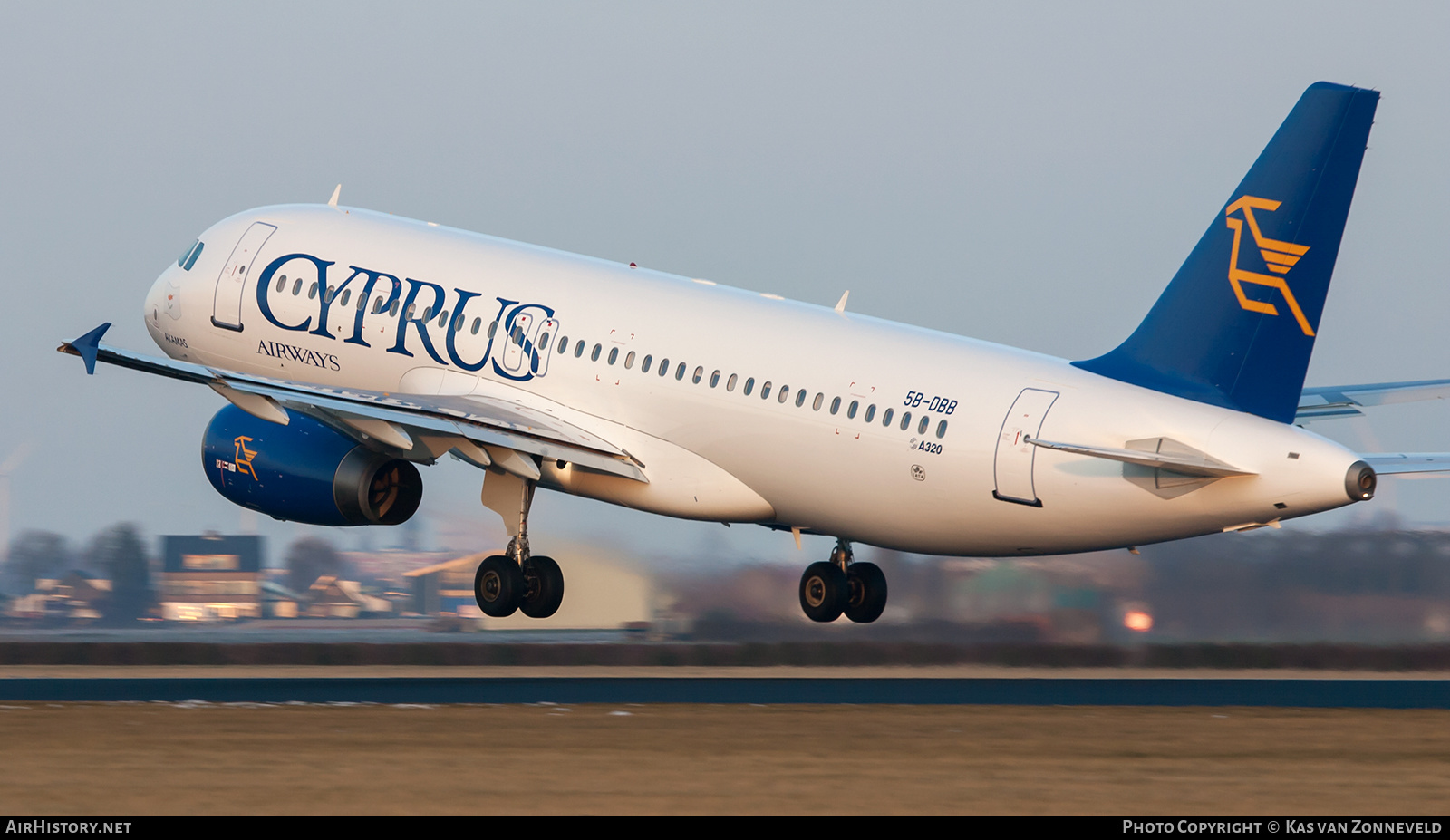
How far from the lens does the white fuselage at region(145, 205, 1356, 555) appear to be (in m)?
28.0

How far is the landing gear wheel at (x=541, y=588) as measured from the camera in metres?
34.7

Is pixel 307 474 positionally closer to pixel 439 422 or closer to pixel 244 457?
pixel 244 457

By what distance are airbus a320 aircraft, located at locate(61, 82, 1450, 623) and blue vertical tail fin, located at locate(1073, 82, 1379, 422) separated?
0.03m

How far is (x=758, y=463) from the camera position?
3231cm

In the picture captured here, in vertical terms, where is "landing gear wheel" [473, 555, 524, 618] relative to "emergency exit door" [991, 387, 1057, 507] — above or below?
below

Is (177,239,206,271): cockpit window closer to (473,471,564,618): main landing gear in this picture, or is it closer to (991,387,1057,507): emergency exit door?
(473,471,564,618): main landing gear

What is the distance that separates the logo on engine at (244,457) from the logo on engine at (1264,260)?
55.6ft

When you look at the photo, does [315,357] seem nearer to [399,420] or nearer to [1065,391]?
[399,420]

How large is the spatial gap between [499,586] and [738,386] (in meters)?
5.76

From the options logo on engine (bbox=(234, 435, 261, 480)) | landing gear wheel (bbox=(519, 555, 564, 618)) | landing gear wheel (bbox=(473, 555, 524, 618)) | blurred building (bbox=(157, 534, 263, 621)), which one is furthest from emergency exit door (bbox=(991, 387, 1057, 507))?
blurred building (bbox=(157, 534, 263, 621))

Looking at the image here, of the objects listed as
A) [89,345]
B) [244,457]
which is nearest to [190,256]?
[244,457]

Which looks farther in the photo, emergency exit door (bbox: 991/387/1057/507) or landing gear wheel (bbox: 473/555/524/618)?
landing gear wheel (bbox: 473/555/524/618)

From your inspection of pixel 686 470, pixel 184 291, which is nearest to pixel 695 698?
pixel 686 470

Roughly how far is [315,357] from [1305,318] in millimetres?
18305
